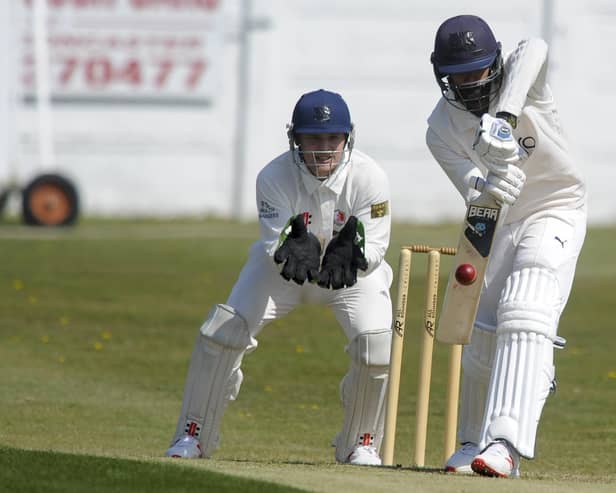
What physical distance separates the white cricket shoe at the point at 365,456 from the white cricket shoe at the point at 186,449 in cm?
64

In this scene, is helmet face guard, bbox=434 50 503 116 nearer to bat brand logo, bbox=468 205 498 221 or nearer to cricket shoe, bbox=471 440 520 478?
bat brand logo, bbox=468 205 498 221

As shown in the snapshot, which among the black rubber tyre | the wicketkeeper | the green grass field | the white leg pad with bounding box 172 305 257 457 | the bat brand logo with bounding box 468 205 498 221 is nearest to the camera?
the green grass field

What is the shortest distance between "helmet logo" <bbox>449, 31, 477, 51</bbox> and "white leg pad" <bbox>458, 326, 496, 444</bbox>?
1.07 meters

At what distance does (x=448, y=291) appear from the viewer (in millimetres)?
5465

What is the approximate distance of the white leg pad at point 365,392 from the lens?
6.11 meters

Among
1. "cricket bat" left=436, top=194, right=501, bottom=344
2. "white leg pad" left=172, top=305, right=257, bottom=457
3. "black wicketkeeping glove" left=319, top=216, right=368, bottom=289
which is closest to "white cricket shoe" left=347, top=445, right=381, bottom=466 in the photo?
"white leg pad" left=172, top=305, right=257, bottom=457

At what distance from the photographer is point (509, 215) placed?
5.59 meters

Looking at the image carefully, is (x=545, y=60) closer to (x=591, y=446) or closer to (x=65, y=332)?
(x=591, y=446)

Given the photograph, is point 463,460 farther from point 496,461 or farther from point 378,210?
point 378,210

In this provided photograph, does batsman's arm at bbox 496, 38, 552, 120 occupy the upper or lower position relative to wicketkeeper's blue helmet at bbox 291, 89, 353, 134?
upper

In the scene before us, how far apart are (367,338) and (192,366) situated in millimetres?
747

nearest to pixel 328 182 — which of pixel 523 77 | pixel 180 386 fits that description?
pixel 523 77

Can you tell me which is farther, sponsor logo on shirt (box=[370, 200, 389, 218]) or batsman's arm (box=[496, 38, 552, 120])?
sponsor logo on shirt (box=[370, 200, 389, 218])

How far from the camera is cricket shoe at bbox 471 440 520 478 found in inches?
200
